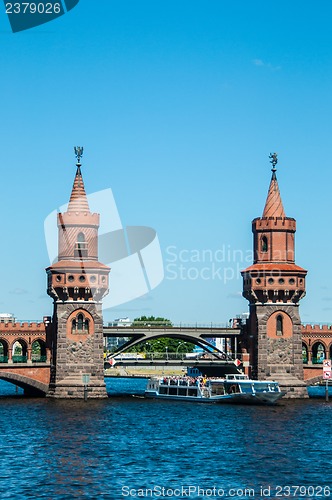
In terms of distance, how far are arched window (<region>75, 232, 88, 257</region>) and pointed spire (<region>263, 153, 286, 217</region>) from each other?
21.2 meters

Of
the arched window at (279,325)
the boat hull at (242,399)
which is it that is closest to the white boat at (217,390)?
the boat hull at (242,399)

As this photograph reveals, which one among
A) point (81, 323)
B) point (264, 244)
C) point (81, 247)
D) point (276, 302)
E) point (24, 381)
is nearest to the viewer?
point (81, 323)

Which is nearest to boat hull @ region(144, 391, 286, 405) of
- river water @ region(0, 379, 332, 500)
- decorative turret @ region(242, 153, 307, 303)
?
river water @ region(0, 379, 332, 500)

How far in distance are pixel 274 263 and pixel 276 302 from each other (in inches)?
177

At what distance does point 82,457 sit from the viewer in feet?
241

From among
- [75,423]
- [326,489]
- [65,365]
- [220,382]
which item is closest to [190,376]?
[220,382]

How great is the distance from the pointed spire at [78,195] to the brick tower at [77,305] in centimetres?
11

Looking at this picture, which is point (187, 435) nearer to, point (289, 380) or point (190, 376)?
point (289, 380)

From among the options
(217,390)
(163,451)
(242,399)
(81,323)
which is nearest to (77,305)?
(81,323)

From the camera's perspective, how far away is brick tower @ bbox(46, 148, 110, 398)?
11794 centimetres

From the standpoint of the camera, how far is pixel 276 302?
12262 centimetres

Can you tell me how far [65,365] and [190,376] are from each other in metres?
25.3

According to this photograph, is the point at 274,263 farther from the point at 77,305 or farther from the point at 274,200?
the point at 77,305

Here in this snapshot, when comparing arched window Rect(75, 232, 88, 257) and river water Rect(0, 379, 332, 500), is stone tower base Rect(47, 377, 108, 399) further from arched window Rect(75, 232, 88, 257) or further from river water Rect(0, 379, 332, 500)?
arched window Rect(75, 232, 88, 257)
